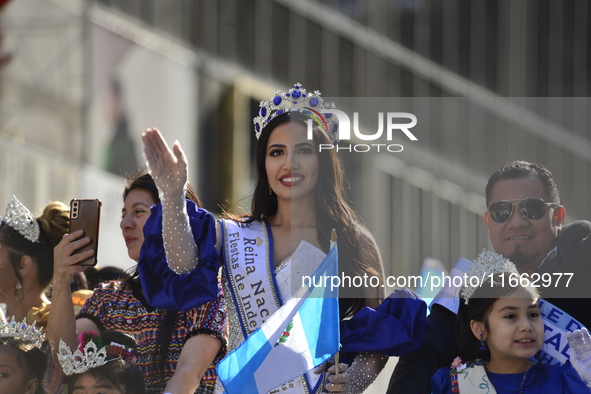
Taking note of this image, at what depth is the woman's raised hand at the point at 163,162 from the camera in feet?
12.1

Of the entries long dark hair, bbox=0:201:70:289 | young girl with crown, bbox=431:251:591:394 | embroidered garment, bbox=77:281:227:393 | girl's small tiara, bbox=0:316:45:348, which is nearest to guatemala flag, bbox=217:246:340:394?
embroidered garment, bbox=77:281:227:393

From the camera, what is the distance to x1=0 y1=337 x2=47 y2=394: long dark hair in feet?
13.5

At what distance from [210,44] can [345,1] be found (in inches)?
153

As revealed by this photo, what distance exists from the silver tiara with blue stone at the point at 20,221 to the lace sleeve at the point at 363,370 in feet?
5.36

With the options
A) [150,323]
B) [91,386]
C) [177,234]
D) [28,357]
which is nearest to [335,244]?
[177,234]

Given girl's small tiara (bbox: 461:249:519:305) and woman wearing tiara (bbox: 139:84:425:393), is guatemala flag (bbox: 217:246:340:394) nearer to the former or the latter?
woman wearing tiara (bbox: 139:84:425:393)

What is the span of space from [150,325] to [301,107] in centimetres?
104

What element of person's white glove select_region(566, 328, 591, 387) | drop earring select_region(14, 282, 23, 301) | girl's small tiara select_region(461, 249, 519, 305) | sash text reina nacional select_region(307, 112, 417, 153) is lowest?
person's white glove select_region(566, 328, 591, 387)

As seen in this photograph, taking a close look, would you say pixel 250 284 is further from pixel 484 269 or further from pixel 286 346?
pixel 484 269

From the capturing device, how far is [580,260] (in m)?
3.93

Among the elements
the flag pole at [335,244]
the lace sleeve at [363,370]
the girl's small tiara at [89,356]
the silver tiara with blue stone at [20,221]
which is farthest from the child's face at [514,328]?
the silver tiara with blue stone at [20,221]

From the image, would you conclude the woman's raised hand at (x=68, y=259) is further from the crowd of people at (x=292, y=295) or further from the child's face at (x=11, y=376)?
the child's face at (x=11, y=376)

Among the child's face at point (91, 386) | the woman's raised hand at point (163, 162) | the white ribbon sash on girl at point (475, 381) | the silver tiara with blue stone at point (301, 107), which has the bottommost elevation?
the child's face at point (91, 386)

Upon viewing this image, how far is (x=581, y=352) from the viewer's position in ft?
11.9
